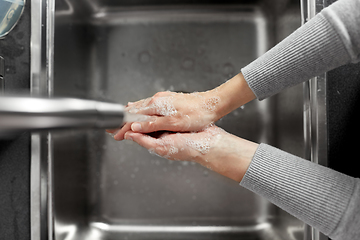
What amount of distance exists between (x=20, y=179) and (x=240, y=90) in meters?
0.65

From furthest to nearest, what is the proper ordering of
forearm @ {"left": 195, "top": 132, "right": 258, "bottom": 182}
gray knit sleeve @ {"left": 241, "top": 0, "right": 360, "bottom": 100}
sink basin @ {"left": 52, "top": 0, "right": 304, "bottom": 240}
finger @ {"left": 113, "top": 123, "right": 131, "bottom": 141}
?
1. sink basin @ {"left": 52, "top": 0, "right": 304, "bottom": 240}
2. finger @ {"left": 113, "top": 123, "right": 131, "bottom": 141}
3. forearm @ {"left": 195, "top": 132, "right": 258, "bottom": 182}
4. gray knit sleeve @ {"left": 241, "top": 0, "right": 360, "bottom": 100}

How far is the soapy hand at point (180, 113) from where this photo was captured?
63 cm

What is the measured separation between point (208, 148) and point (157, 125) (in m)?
0.16

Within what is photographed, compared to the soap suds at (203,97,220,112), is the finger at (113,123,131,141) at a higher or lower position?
lower

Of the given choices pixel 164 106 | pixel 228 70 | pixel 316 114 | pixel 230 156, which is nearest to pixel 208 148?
pixel 230 156

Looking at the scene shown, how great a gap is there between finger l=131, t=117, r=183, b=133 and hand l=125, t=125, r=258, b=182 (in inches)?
0.7

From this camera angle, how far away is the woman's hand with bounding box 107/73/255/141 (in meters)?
0.62

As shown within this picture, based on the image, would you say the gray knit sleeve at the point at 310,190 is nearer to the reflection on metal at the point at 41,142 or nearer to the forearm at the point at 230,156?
the forearm at the point at 230,156

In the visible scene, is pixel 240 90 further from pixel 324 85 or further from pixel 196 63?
pixel 196 63

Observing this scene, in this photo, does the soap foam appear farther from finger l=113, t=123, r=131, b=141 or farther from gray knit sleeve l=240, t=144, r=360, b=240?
gray knit sleeve l=240, t=144, r=360, b=240

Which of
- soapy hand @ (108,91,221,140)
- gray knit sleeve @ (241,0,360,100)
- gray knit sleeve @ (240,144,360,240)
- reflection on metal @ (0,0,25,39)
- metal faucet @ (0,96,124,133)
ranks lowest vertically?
gray knit sleeve @ (240,144,360,240)

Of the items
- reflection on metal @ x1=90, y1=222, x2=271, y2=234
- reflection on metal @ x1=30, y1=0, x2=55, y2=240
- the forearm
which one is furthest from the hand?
reflection on metal @ x1=90, y1=222, x2=271, y2=234

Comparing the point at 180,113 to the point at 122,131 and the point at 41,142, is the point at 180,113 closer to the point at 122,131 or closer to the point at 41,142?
the point at 122,131

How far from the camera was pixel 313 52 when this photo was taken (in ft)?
1.55
